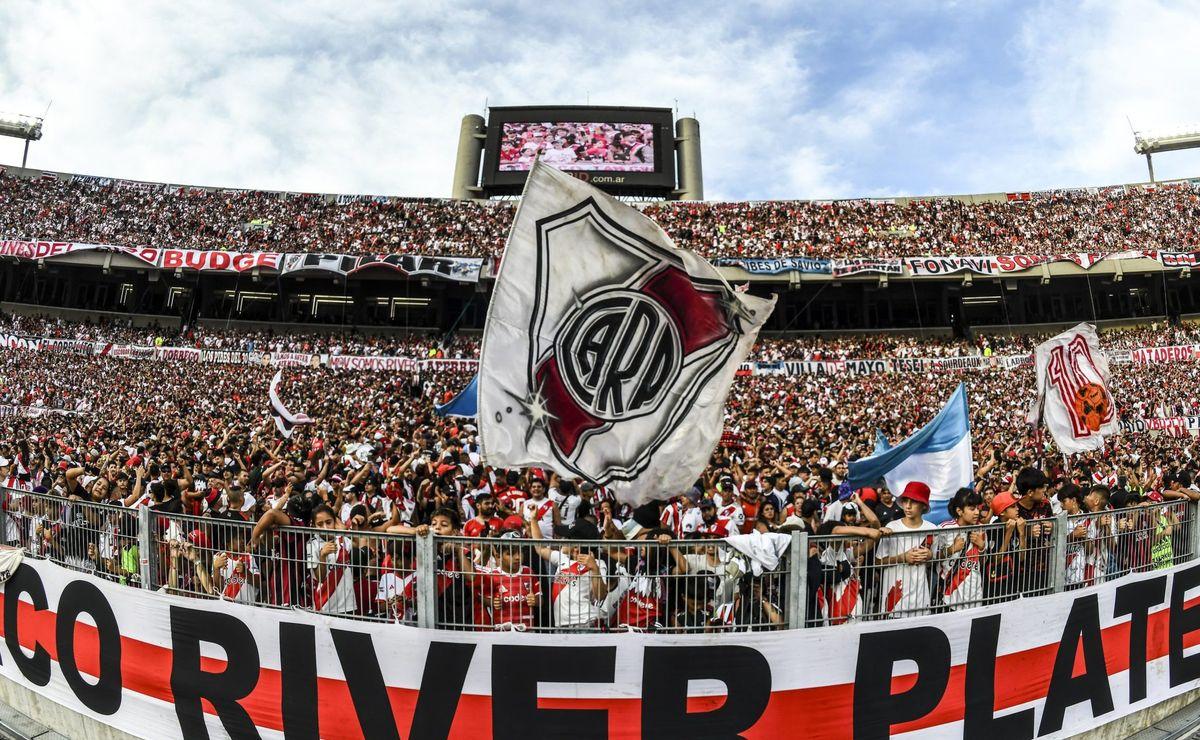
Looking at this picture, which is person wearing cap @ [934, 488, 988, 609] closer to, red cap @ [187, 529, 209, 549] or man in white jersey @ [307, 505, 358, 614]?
man in white jersey @ [307, 505, 358, 614]

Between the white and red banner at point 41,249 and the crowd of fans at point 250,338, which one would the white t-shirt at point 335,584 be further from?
the white and red banner at point 41,249

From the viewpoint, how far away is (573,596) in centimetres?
437

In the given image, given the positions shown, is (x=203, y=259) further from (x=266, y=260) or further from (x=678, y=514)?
(x=678, y=514)

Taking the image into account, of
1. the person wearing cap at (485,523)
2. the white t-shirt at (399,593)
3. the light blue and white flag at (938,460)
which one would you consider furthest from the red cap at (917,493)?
the white t-shirt at (399,593)

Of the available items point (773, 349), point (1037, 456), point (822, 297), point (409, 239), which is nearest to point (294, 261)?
point (409, 239)

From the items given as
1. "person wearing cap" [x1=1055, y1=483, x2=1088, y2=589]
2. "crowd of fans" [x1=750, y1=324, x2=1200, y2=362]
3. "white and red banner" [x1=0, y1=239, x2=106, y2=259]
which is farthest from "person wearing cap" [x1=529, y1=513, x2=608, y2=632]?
"white and red banner" [x1=0, y1=239, x2=106, y2=259]

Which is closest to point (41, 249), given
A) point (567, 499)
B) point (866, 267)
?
point (866, 267)

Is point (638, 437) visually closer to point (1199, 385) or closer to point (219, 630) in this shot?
point (219, 630)

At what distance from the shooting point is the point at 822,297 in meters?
40.6

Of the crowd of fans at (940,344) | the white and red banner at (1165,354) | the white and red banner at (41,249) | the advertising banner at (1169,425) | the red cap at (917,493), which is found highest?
the white and red banner at (41,249)

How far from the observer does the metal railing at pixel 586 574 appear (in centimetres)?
436

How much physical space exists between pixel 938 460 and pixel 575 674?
5.53 meters

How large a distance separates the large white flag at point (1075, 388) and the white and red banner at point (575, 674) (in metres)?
5.55

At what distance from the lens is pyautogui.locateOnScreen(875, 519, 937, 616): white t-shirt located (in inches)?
182
